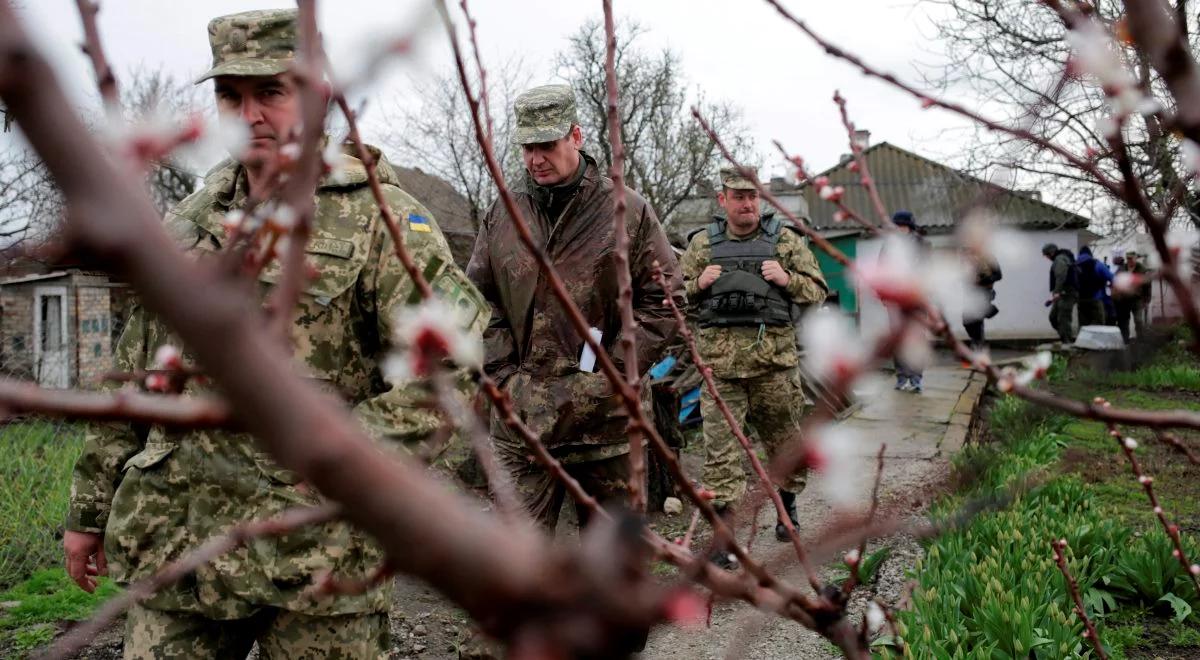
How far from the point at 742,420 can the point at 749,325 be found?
0.55 meters

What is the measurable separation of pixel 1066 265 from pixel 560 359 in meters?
14.1

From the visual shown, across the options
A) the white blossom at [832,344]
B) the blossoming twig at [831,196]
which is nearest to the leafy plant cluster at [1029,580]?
the blossoming twig at [831,196]

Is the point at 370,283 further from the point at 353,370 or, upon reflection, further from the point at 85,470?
the point at 85,470

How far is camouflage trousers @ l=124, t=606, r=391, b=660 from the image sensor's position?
2.20 m

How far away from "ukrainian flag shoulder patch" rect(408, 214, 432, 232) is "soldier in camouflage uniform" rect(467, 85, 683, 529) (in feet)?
3.68

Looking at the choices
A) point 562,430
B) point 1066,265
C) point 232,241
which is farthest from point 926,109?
point 1066,265

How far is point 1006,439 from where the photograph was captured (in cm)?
748

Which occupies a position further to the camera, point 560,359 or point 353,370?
point 560,359

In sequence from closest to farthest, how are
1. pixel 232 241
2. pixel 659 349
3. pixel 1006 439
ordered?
pixel 232 241, pixel 659 349, pixel 1006 439

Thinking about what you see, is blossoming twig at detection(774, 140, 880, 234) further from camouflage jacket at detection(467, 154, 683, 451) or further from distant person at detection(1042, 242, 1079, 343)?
distant person at detection(1042, 242, 1079, 343)

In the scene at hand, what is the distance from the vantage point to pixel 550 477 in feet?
11.6

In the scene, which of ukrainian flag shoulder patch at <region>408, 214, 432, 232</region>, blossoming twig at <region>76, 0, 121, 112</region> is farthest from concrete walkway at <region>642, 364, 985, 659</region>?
ukrainian flag shoulder patch at <region>408, 214, 432, 232</region>

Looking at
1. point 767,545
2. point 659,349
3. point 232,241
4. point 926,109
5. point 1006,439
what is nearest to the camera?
point 232,241

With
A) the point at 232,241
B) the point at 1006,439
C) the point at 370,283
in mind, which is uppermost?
the point at 232,241
